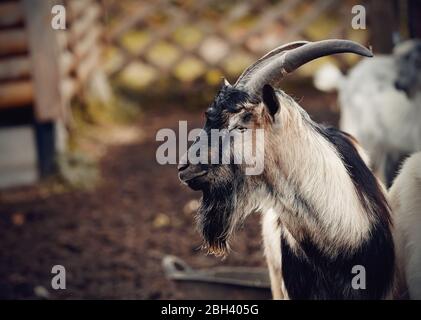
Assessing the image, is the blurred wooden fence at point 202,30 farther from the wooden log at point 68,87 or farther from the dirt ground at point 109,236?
the dirt ground at point 109,236

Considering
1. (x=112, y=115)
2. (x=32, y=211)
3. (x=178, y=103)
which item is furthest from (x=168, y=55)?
(x=32, y=211)

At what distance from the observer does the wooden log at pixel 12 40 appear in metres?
6.16

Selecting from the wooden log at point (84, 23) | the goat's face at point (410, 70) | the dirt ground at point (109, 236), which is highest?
the wooden log at point (84, 23)

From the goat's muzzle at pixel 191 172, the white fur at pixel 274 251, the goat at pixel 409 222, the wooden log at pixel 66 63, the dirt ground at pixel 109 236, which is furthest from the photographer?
the wooden log at pixel 66 63

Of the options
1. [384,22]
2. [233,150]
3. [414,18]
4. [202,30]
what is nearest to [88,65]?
[202,30]

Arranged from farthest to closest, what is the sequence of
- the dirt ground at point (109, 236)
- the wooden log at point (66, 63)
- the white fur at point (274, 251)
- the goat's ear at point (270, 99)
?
the wooden log at point (66, 63) → the dirt ground at point (109, 236) → the white fur at point (274, 251) → the goat's ear at point (270, 99)

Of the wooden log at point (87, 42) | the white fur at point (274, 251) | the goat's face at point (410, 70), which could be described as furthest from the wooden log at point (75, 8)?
the white fur at point (274, 251)

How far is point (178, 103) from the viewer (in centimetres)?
874

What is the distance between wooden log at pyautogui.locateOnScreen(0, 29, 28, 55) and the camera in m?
6.16

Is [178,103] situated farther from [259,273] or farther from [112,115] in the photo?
[259,273]

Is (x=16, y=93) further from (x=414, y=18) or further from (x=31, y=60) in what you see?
(x=414, y=18)

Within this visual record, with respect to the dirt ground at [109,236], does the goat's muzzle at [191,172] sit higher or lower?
higher

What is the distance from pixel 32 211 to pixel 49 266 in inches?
43.5

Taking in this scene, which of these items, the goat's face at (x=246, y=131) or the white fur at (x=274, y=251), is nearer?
the goat's face at (x=246, y=131)
